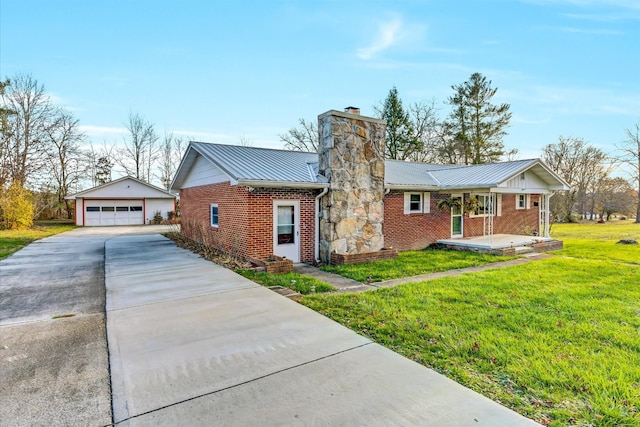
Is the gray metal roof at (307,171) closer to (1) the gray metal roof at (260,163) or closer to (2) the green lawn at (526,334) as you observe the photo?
(1) the gray metal roof at (260,163)

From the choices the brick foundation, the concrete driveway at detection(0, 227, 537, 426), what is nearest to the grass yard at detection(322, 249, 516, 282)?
the brick foundation

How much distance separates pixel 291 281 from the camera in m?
7.54

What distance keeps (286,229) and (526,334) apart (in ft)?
22.6

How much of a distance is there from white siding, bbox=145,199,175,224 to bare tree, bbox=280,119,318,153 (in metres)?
13.0

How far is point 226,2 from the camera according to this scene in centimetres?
1084

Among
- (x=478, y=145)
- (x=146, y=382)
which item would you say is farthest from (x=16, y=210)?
(x=478, y=145)

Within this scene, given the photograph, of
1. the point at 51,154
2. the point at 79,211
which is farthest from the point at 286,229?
the point at 51,154

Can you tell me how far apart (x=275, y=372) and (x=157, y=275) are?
5698mm

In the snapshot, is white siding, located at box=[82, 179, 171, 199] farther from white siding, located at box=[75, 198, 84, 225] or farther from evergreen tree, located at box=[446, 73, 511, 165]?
evergreen tree, located at box=[446, 73, 511, 165]

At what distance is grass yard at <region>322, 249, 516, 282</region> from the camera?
842cm

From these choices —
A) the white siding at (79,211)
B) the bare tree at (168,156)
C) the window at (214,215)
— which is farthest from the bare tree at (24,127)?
the window at (214,215)

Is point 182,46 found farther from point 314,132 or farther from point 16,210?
point 314,132

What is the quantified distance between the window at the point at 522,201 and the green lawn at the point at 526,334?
9.13 m

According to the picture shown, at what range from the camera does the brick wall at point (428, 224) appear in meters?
12.4
